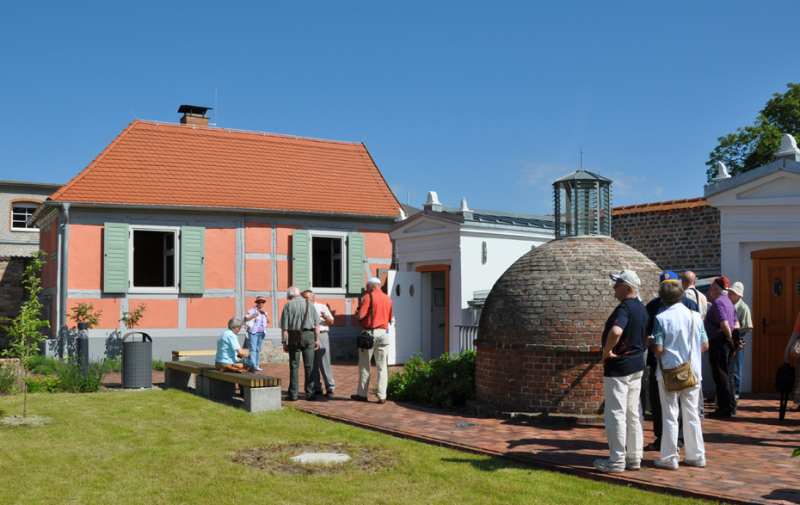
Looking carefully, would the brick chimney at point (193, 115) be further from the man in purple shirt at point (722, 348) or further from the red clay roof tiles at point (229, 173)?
the man in purple shirt at point (722, 348)

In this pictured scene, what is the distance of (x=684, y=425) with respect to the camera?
673 centimetres

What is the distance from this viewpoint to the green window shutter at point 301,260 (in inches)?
733

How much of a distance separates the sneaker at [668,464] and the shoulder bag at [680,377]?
603 millimetres

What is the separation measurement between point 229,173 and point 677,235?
10.8 metres

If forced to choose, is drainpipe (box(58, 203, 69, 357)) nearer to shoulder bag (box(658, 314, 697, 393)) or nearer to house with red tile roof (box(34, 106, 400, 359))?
house with red tile roof (box(34, 106, 400, 359))

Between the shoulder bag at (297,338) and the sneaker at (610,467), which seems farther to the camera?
the shoulder bag at (297,338)

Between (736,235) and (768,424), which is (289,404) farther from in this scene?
(736,235)

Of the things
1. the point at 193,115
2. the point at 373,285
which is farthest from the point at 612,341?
the point at 193,115

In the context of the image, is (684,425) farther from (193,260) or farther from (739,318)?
(193,260)

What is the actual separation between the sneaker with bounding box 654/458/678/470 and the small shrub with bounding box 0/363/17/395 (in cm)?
1005

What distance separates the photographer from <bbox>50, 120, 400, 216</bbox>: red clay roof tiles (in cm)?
1747

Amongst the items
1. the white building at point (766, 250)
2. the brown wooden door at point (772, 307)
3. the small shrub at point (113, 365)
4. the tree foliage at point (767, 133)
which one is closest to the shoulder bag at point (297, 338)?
the small shrub at point (113, 365)

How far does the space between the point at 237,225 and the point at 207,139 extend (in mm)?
3069

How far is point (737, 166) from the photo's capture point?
2972cm
